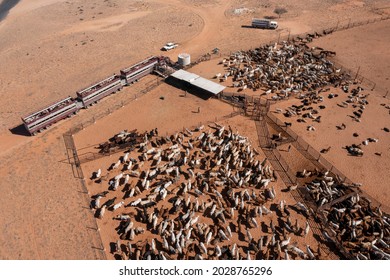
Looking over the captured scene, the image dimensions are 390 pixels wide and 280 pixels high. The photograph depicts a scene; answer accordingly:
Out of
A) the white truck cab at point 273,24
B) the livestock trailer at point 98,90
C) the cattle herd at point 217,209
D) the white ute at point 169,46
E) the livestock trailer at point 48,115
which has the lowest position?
the cattle herd at point 217,209

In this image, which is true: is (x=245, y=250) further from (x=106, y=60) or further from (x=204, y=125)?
(x=106, y=60)

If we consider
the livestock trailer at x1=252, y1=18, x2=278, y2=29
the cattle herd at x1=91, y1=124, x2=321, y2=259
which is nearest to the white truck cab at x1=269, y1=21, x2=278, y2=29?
the livestock trailer at x1=252, y1=18, x2=278, y2=29

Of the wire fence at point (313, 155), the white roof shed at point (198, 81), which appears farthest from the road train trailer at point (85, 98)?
the wire fence at point (313, 155)

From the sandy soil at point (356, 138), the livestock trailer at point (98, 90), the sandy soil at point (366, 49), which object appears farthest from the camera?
the sandy soil at point (366, 49)

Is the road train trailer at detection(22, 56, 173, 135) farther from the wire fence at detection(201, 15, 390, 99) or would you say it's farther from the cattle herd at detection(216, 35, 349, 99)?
the cattle herd at detection(216, 35, 349, 99)

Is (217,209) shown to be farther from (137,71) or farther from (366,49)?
(366,49)

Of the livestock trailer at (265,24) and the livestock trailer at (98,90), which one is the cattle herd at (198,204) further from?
the livestock trailer at (265,24)

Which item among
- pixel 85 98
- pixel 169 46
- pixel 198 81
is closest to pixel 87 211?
pixel 85 98
